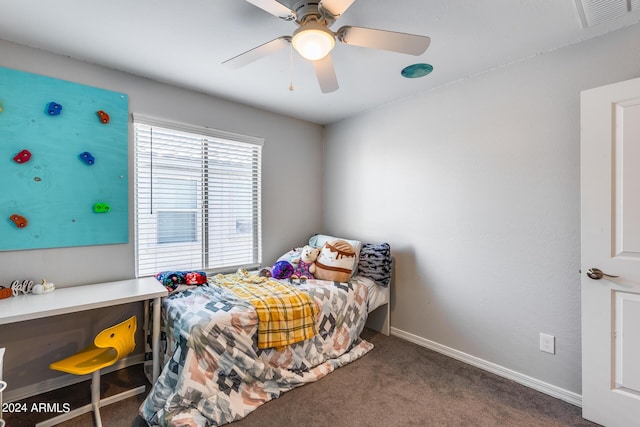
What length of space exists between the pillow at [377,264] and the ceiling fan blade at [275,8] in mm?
2076

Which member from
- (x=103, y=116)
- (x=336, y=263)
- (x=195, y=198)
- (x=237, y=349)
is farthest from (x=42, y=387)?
(x=336, y=263)

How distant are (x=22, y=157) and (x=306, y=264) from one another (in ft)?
7.41

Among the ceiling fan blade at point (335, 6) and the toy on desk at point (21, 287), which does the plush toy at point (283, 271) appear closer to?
the toy on desk at point (21, 287)

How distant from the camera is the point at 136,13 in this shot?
1672 mm

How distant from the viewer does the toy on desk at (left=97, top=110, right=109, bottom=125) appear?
227 centimetres

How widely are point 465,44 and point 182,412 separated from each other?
2.91 m

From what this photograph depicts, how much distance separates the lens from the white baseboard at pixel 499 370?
1.97 meters

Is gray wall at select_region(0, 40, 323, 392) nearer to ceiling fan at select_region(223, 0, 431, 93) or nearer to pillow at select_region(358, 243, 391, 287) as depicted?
pillow at select_region(358, 243, 391, 287)

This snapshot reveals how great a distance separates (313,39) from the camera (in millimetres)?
1424

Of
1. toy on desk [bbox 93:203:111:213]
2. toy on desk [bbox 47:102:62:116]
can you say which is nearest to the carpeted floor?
toy on desk [bbox 93:203:111:213]

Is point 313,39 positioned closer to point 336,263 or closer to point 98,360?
point 336,263

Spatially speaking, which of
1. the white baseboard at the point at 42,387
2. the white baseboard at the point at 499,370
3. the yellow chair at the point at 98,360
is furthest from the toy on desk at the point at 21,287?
the white baseboard at the point at 499,370

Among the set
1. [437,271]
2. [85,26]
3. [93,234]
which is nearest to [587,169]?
[437,271]

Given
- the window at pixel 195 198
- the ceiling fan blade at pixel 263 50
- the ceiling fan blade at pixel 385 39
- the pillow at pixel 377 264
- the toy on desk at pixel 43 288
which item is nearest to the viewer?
the ceiling fan blade at pixel 385 39
